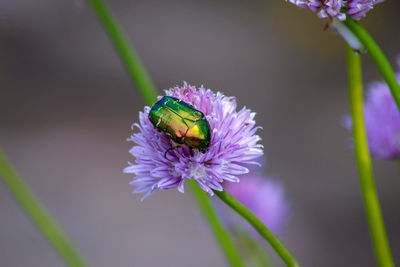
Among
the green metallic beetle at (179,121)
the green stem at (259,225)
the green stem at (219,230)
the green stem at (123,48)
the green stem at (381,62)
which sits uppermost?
the green stem at (123,48)

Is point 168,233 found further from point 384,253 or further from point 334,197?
point 384,253

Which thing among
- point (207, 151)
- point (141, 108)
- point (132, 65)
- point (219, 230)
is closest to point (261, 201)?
point (219, 230)

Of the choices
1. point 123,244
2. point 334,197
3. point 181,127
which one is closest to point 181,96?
point 181,127

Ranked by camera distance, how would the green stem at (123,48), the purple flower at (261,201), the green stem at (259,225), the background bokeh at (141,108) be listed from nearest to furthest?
the green stem at (259,225) → the green stem at (123,48) → the purple flower at (261,201) → the background bokeh at (141,108)

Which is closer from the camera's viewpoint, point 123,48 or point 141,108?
point 123,48

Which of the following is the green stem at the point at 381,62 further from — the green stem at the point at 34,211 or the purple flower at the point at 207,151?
the green stem at the point at 34,211

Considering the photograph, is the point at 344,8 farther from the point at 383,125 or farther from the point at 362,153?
the point at 383,125

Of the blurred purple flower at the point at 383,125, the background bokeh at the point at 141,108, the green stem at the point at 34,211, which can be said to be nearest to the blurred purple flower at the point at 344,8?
the blurred purple flower at the point at 383,125
